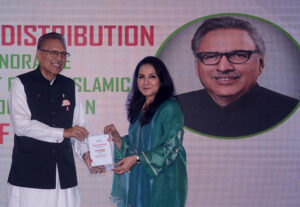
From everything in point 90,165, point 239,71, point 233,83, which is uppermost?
point 239,71

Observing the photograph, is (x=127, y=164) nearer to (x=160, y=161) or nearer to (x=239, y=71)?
(x=160, y=161)

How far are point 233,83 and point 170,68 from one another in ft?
2.21

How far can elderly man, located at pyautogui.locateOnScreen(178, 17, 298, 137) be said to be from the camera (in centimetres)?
363

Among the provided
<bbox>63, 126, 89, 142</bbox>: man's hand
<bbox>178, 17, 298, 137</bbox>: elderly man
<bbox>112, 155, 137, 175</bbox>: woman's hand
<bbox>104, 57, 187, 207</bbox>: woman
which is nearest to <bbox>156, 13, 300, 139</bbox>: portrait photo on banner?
<bbox>178, 17, 298, 137</bbox>: elderly man

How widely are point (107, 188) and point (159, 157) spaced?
1299 mm

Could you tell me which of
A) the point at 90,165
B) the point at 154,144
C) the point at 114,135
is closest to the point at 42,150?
the point at 90,165

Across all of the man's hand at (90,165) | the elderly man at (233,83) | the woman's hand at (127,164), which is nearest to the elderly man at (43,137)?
the man's hand at (90,165)

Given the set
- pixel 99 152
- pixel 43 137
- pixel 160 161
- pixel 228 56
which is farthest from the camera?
pixel 228 56

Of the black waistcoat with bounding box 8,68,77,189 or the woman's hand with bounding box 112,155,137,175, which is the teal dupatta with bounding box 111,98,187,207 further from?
the black waistcoat with bounding box 8,68,77,189

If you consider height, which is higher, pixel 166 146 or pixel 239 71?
pixel 239 71

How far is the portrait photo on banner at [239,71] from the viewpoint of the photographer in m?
3.64

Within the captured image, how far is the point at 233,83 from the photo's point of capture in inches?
144

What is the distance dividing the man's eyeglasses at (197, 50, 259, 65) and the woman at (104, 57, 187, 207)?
106 centimetres

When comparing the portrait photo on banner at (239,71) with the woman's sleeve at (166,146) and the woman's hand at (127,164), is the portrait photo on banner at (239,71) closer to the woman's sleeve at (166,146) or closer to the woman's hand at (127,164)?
the woman's sleeve at (166,146)
